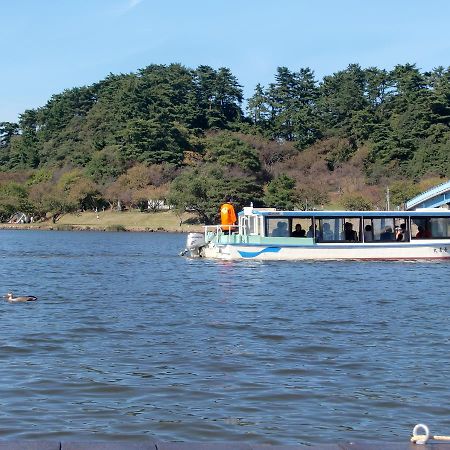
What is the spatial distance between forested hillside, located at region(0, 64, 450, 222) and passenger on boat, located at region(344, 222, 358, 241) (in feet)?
156

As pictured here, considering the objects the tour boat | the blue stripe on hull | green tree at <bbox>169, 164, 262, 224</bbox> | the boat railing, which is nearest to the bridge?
the tour boat

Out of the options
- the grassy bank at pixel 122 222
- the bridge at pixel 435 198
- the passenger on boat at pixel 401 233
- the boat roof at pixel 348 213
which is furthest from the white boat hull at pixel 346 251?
the grassy bank at pixel 122 222

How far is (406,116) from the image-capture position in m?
107

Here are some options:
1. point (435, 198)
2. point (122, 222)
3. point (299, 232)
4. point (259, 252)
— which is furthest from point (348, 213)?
point (122, 222)

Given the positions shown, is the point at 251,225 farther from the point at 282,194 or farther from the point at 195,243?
the point at 282,194

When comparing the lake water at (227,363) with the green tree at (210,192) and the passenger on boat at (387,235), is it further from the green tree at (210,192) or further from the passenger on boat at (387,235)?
the green tree at (210,192)

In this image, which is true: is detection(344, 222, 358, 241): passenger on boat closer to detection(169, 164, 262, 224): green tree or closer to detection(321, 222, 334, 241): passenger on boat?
detection(321, 222, 334, 241): passenger on boat

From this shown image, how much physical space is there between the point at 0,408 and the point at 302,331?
791 cm

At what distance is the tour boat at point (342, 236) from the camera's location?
126ft

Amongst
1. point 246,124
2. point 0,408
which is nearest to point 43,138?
point 246,124

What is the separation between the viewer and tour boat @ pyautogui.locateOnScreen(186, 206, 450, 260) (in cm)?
3834

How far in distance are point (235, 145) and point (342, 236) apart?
62.9m

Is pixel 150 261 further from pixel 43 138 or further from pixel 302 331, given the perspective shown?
pixel 43 138

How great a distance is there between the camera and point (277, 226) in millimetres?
38719
